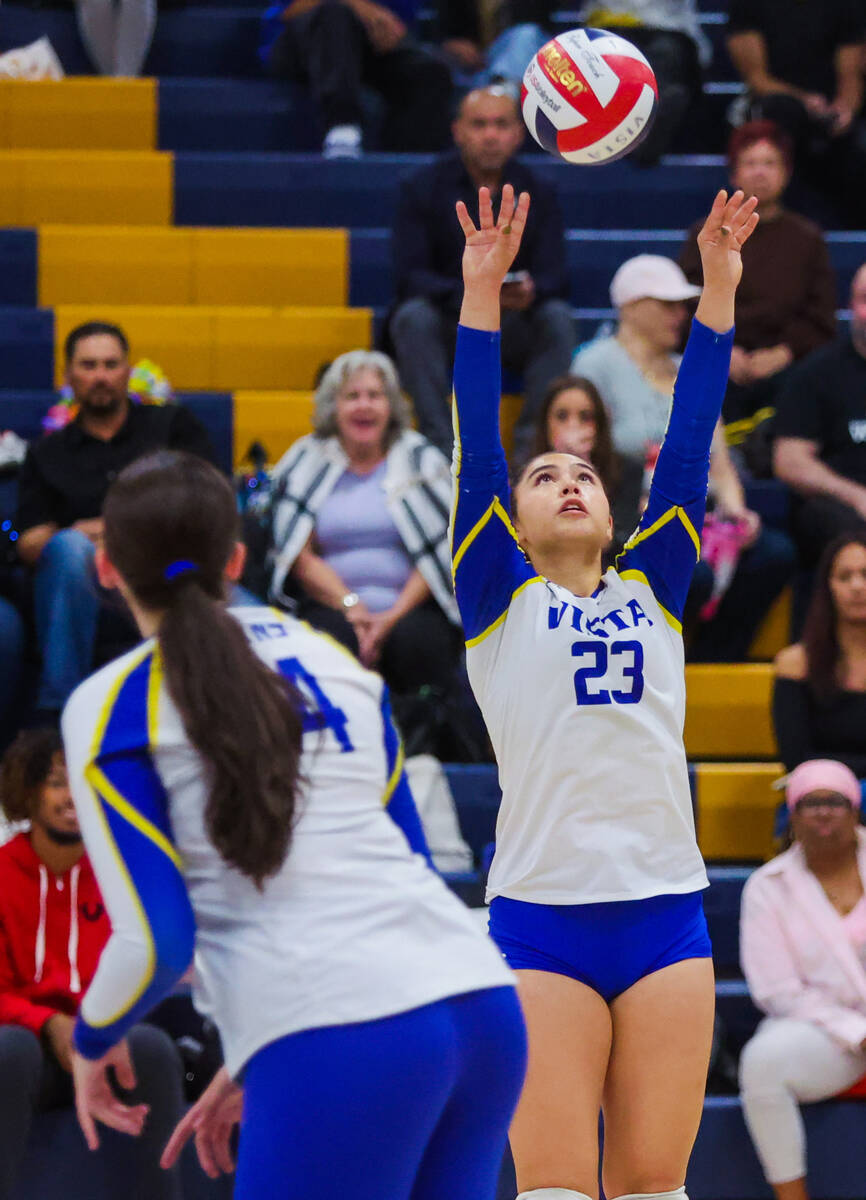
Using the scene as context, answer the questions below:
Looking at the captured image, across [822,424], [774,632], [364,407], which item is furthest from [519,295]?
[774,632]

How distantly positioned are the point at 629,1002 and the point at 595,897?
18 centimetres

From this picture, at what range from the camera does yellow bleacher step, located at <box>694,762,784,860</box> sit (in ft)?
18.7

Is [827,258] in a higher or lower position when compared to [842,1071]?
higher

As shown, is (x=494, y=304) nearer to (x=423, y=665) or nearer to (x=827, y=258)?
(x=423, y=665)

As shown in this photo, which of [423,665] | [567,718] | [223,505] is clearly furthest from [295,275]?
[223,505]

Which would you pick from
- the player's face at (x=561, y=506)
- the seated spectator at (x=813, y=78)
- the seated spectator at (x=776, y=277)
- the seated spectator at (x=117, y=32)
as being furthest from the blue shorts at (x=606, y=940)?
the seated spectator at (x=117, y=32)

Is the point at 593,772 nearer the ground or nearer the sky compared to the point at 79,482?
nearer the ground

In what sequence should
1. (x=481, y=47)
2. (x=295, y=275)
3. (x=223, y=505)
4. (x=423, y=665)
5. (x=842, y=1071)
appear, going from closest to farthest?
(x=223, y=505) → (x=842, y=1071) → (x=423, y=665) → (x=295, y=275) → (x=481, y=47)

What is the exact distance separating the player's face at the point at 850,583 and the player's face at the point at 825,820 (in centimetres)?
75

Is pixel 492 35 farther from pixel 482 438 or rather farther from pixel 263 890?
pixel 263 890

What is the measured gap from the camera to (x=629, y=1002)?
9.60 feet

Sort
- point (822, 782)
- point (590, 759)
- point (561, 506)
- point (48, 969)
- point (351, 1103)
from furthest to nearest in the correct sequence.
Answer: point (822, 782) → point (48, 969) → point (561, 506) → point (590, 759) → point (351, 1103)

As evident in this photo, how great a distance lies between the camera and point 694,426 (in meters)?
3.13

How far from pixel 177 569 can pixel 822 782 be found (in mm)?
3188
